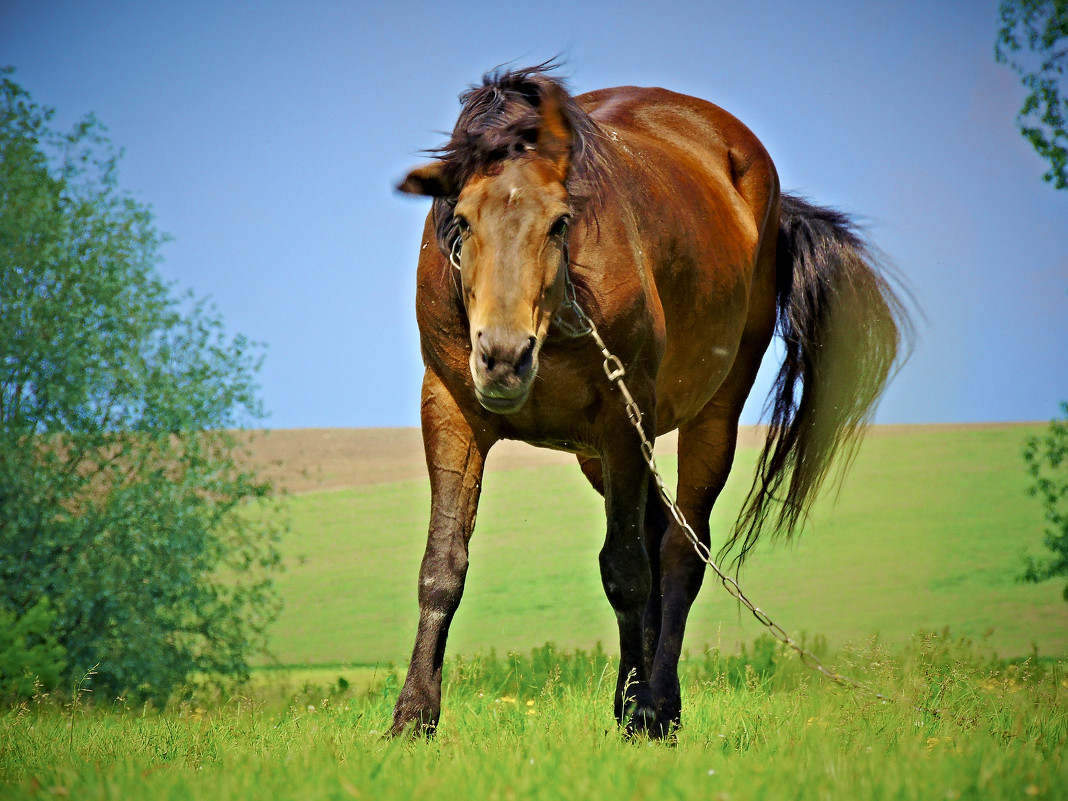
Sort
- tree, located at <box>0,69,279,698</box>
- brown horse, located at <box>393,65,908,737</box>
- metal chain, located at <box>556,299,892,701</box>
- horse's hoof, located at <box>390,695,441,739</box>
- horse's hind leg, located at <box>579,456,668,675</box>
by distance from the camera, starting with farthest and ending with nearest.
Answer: tree, located at <box>0,69,279,698</box> → horse's hind leg, located at <box>579,456,668,675</box> → horse's hoof, located at <box>390,695,441,739</box> → metal chain, located at <box>556,299,892,701</box> → brown horse, located at <box>393,65,908,737</box>

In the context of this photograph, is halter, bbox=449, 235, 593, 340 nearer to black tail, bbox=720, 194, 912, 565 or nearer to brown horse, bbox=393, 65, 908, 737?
brown horse, bbox=393, 65, 908, 737

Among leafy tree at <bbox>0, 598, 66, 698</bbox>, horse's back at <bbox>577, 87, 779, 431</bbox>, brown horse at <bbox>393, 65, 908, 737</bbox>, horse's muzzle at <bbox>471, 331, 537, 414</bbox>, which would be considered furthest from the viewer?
leafy tree at <bbox>0, 598, 66, 698</bbox>

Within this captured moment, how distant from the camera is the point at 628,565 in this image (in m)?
4.29

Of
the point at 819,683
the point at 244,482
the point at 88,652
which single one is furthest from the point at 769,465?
the point at 88,652

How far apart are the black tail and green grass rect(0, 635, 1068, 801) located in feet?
3.97

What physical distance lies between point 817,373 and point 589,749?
152 inches

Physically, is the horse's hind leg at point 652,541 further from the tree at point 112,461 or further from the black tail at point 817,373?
the tree at point 112,461

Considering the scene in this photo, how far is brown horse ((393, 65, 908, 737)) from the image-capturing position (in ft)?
11.7

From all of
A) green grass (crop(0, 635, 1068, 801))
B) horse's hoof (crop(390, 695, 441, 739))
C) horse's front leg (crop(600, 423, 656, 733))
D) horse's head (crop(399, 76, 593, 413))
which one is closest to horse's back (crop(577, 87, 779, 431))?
horse's front leg (crop(600, 423, 656, 733))

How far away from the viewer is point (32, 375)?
43.2ft

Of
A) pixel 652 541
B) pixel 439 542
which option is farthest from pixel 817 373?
pixel 439 542

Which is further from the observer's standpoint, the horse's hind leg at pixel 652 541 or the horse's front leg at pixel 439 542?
the horse's hind leg at pixel 652 541

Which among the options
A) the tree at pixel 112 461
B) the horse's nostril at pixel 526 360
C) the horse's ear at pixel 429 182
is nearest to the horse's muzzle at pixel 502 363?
the horse's nostril at pixel 526 360

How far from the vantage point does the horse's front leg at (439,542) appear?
13.1ft
